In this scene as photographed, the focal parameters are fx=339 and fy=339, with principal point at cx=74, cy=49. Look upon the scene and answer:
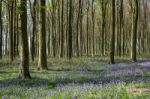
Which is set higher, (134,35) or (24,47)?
(134,35)

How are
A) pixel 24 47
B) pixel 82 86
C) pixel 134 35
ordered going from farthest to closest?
pixel 134 35, pixel 24 47, pixel 82 86

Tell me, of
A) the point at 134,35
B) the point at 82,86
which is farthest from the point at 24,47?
the point at 134,35

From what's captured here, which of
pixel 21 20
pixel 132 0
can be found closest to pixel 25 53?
pixel 21 20

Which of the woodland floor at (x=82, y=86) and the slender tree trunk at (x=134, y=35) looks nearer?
the woodland floor at (x=82, y=86)

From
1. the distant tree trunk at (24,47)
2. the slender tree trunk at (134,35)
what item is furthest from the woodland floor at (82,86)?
the slender tree trunk at (134,35)

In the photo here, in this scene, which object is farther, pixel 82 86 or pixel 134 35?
pixel 134 35

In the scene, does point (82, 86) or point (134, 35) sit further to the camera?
point (134, 35)

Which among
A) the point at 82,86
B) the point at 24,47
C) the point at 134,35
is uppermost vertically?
the point at 134,35

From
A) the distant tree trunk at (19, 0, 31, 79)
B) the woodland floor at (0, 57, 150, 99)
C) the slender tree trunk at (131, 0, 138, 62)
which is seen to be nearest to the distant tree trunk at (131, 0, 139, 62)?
the slender tree trunk at (131, 0, 138, 62)

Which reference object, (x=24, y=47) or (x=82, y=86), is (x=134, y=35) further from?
(x=82, y=86)

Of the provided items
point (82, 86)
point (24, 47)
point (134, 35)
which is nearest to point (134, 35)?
point (134, 35)

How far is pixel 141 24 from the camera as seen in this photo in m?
78.9

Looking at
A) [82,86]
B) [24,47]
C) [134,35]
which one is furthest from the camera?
[134,35]

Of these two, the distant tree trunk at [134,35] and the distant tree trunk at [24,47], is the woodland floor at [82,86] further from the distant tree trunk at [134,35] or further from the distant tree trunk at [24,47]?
the distant tree trunk at [134,35]
